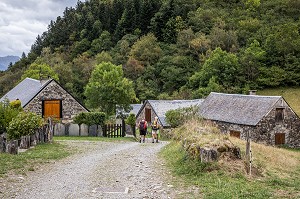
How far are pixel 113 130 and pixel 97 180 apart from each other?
979 inches

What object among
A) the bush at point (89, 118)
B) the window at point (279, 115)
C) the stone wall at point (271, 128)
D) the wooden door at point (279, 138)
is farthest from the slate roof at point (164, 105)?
the bush at point (89, 118)

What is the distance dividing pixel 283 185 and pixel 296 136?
4054 centimetres

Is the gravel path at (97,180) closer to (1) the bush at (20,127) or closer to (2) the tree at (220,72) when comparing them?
(1) the bush at (20,127)

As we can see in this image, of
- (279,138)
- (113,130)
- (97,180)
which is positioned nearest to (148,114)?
(279,138)

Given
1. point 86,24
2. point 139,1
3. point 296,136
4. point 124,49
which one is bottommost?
point 296,136

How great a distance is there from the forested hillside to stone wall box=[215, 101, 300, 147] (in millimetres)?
32040

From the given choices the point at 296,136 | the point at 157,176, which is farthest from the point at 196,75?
the point at 157,176

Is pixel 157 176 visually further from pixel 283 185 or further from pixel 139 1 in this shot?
→ pixel 139 1

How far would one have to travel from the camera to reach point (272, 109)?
4575cm

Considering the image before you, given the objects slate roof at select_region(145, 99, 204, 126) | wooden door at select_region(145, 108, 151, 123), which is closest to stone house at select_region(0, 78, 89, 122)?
slate roof at select_region(145, 99, 204, 126)

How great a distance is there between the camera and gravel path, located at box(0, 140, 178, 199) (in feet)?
36.6

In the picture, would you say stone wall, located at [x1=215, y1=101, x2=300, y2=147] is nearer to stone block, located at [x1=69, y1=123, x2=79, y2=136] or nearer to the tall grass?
stone block, located at [x1=69, y1=123, x2=79, y2=136]

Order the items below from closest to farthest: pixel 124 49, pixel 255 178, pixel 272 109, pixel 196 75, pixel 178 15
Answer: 1. pixel 255 178
2. pixel 272 109
3. pixel 196 75
4. pixel 124 49
5. pixel 178 15

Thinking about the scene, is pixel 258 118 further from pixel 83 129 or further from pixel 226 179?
pixel 226 179
